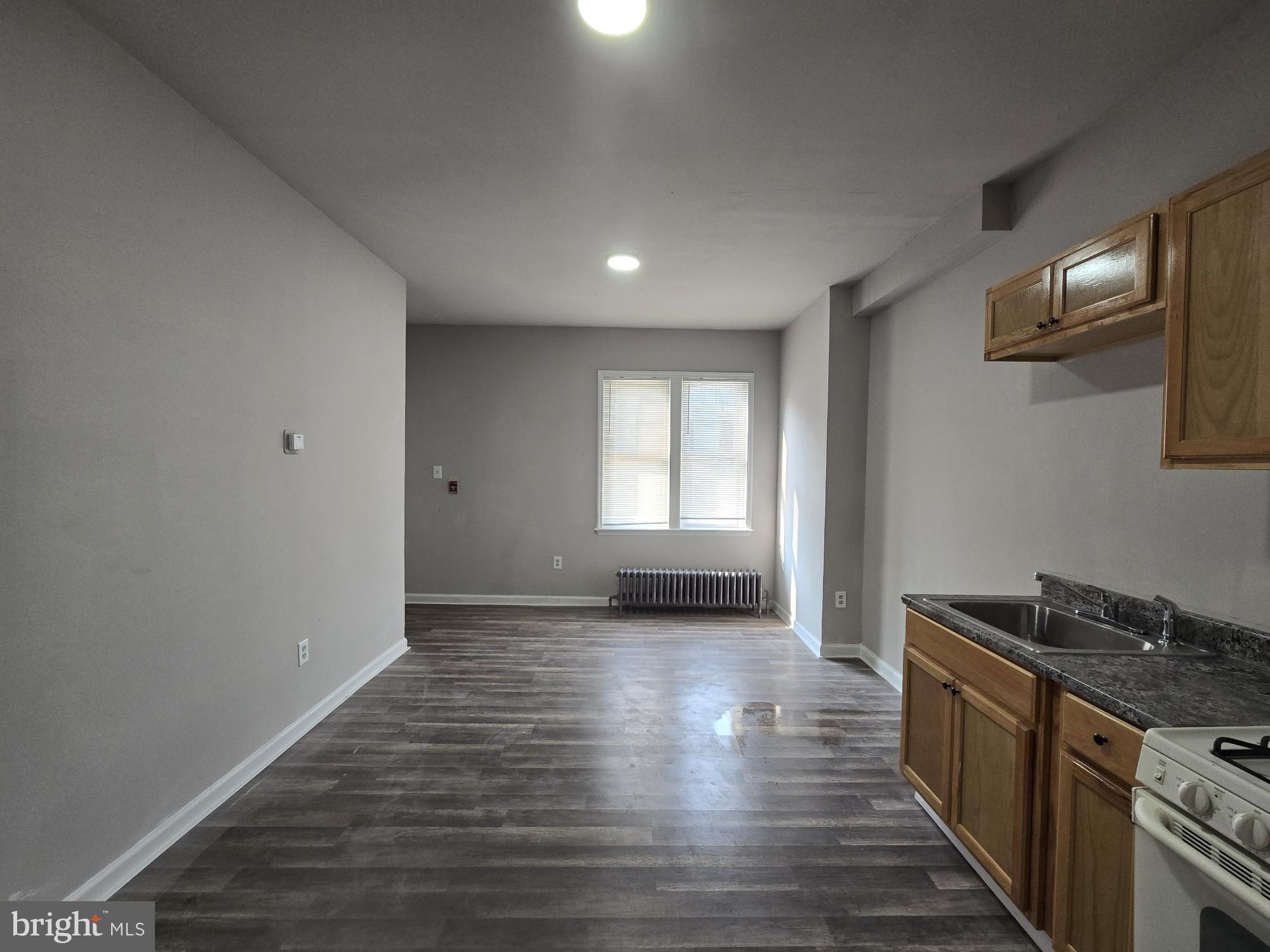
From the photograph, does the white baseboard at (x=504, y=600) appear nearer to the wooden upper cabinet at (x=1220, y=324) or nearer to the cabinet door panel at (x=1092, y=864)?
the cabinet door panel at (x=1092, y=864)

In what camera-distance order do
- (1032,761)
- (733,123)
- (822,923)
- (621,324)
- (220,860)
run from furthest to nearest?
(621,324) → (733,123) → (220,860) → (822,923) → (1032,761)

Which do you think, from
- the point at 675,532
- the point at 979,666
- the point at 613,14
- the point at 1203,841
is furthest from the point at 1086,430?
the point at 675,532

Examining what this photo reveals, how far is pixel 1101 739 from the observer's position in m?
1.53

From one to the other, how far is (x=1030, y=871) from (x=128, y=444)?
3.02 m

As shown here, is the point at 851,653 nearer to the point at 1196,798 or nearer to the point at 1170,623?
the point at 1170,623

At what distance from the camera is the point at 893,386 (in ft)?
13.8

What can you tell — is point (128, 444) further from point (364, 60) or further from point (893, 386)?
point (893, 386)

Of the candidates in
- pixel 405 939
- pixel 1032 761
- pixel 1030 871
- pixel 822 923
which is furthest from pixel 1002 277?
pixel 405 939

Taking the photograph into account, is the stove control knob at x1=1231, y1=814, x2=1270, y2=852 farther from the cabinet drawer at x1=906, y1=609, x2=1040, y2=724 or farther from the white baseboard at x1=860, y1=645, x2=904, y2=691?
the white baseboard at x1=860, y1=645, x2=904, y2=691

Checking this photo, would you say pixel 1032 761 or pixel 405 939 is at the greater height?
pixel 1032 761

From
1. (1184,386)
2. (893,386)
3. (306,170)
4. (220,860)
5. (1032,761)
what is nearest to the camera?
(1184,386)

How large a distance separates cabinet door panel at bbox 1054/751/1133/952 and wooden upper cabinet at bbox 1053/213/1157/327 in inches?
50.9

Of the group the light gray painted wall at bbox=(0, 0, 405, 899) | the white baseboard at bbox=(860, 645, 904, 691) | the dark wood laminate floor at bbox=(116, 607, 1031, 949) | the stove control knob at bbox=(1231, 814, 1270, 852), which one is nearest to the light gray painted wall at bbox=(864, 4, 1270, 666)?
the white baseboard at bbox=(860, 645, 904, 691)

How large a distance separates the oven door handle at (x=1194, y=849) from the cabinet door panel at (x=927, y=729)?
95 cm
